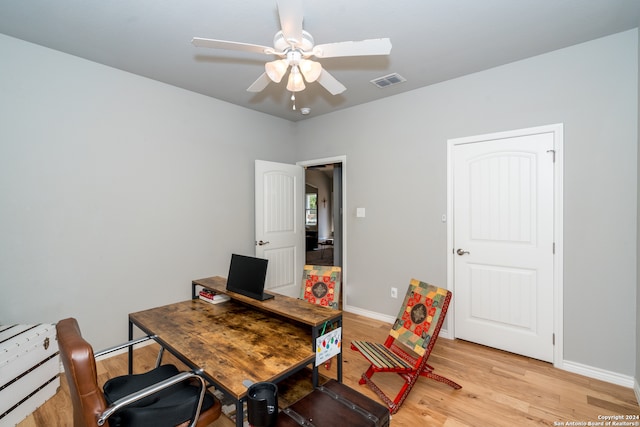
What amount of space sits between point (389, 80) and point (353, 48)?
5.22 feet

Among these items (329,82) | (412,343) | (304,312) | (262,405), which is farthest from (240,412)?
(329,82)

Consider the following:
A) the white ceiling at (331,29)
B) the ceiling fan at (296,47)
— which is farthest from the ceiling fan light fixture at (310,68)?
the white ceiling at (331,29)

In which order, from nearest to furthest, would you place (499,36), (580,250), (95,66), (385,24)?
(385,24), (499,36), (580,250), (95,66)

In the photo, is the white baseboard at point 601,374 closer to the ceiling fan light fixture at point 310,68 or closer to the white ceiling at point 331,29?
the white ceiling at point 331,29

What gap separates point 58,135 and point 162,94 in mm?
1041

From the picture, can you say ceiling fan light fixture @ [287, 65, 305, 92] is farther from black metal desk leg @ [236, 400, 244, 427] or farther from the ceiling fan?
black metal desk leg @ [236, 400, 244, 427]

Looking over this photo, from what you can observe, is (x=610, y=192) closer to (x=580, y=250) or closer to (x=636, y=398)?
(x=580, y=250)

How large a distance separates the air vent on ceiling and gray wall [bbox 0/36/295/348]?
1.86m

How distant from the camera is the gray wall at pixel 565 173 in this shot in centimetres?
237

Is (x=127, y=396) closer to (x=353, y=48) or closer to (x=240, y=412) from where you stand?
(x=240, y=412)

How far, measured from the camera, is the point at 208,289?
2471 mm

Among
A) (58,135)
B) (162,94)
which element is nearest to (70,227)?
(58,135)

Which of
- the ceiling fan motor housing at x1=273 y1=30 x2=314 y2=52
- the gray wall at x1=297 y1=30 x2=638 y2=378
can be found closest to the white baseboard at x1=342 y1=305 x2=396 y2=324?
the gray wall at x1=297 y1=30 x2=638 y2=378

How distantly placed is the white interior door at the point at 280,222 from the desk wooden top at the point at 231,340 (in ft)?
6.00
